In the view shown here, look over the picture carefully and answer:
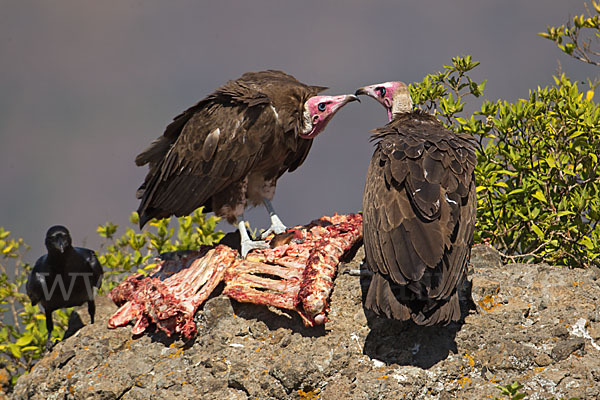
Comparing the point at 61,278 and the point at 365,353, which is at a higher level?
the point at 61,278

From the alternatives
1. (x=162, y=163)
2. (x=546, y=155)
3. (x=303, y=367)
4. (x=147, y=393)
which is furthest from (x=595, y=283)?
(x=162, y=163)

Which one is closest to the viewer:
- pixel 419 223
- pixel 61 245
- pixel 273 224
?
pixel 419 223

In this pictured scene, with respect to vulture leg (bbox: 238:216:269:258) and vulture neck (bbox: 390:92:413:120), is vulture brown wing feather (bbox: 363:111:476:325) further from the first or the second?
vulture leg (bbox: 238:216:269:258)

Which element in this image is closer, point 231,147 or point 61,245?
point 231,147

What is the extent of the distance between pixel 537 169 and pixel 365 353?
7.84 feet

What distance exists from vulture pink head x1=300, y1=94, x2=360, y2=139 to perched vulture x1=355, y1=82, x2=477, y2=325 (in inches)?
39.9

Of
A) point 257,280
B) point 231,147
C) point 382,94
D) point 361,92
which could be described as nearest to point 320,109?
point 361,92

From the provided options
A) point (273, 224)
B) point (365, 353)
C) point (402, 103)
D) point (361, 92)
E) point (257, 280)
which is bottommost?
point (365, 353)

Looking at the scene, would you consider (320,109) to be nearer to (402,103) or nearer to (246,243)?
(402,103)

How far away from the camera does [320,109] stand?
591cm

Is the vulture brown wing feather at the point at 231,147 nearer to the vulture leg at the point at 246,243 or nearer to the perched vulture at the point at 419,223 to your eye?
the vulture leg at the point at 246,243

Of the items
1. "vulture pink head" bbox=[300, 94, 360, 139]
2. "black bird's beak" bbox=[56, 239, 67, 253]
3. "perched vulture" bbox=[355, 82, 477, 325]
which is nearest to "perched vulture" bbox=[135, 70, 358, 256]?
"vulture pink head" bbox=[300, 94, 360, 139]

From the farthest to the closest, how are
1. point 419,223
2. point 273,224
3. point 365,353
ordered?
1. point 273,224
2. point 365,353
3. point 419,223

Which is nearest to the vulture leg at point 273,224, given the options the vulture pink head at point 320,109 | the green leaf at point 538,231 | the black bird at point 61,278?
the vulture pink head at point 320,109
